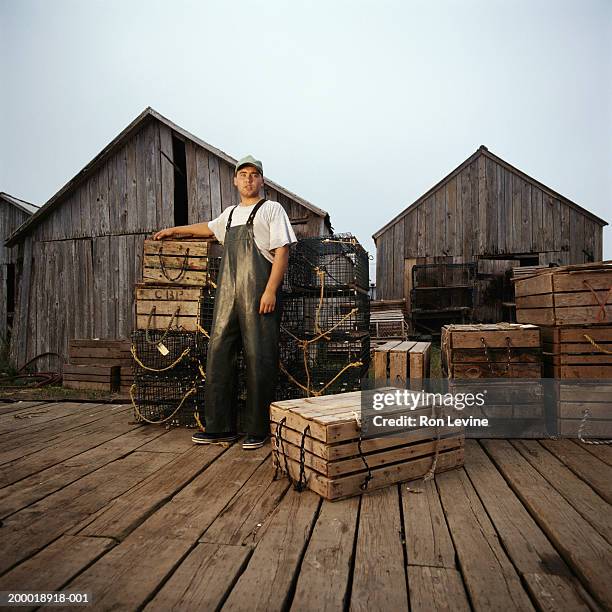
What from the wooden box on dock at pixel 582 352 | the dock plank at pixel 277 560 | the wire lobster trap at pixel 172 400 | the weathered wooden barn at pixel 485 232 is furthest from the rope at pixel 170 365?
the weathered wooden barn at pixel 485 232

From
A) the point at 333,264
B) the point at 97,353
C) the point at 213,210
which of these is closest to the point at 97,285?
the point at 97,353

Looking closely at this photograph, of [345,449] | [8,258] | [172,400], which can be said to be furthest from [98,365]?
[8,258]

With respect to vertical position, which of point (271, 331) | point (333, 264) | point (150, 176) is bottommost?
point (271, 331)

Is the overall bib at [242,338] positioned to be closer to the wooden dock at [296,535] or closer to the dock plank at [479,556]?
the wooden dock at [296,535]

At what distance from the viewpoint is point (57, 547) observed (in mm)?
2156

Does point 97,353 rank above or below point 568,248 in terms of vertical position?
below

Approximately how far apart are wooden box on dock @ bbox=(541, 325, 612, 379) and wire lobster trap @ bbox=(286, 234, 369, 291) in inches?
85.6

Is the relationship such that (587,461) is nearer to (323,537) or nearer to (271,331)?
(323,537)

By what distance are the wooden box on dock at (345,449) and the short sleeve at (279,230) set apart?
5.23ft

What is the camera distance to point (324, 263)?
5.28 metres

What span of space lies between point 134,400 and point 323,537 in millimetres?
3433

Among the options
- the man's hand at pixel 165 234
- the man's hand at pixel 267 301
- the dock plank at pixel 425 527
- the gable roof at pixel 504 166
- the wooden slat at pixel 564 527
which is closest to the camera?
the wooden slat at pixel 564 527

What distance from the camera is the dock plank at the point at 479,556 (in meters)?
Answer: 1.73

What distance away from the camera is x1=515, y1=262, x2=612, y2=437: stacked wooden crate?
4176 millimetres
